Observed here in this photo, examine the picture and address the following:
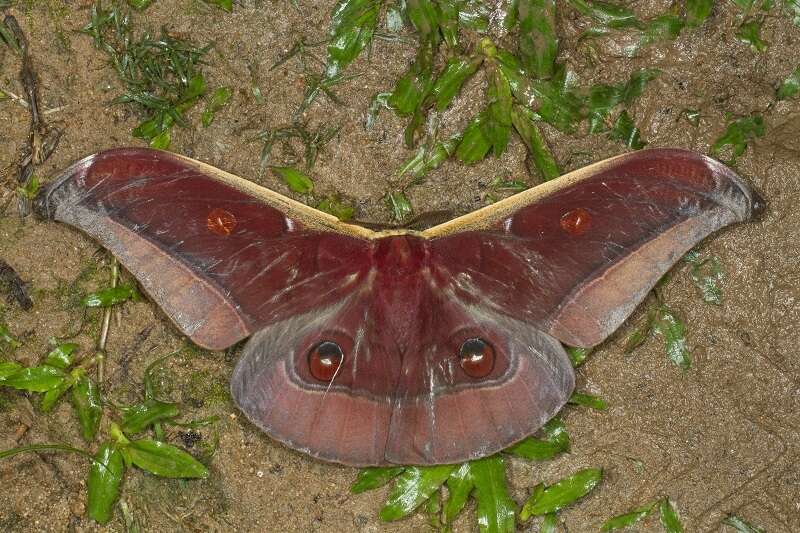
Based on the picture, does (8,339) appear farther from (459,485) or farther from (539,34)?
(539,34)

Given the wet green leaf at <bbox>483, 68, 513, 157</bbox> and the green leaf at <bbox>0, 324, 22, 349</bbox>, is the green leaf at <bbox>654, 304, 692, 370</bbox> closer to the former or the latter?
the wet green leaf at <bbox>483, 68, 513, 157</bbox>

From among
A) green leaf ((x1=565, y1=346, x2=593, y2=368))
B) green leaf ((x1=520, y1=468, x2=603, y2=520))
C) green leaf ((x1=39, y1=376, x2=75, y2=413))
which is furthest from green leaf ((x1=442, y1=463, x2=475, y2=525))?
green leaf ((x1=39, y1=376, x2=75, y2=413))

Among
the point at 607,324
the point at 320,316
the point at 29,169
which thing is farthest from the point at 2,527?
the point at 607,324

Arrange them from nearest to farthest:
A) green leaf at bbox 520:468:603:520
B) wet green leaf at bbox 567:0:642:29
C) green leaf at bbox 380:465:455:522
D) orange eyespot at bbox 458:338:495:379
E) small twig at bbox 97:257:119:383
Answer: orange eyespot at bbox 458:338:495:379 → green leaf at bbox 380:465:455:522 → green leaf at bbox 520:468:603:520 → wet green leaf at bbox 567:0:642:29 → small twig at bbox 97:257:119:383

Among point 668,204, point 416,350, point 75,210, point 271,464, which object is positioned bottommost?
point 271,464

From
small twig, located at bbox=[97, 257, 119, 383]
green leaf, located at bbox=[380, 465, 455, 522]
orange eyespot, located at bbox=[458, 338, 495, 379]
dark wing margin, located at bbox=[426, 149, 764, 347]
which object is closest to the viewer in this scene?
dark wing margin, located at bbox=[426, 149, 764, 347]

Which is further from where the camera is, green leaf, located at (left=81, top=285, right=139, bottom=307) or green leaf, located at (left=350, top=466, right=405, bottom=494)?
green leaf, located at (left=81, top=285, right=139, bottom=307)

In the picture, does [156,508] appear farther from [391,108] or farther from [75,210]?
[391,108]

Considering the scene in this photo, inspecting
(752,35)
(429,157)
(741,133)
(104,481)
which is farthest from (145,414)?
(752,35)
